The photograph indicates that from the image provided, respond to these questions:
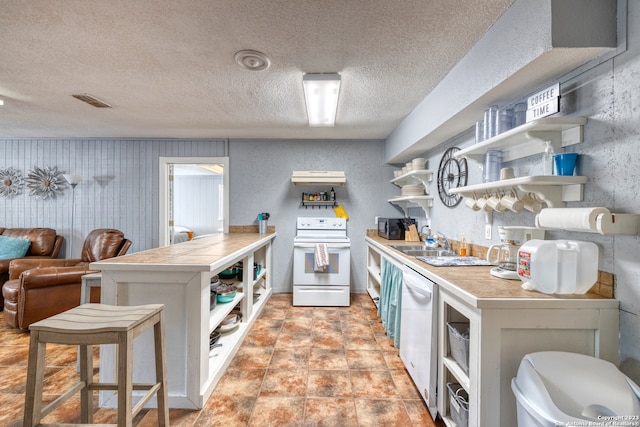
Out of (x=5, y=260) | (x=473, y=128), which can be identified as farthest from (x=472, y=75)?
(x=5, y=260)

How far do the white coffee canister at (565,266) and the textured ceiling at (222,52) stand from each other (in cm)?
118

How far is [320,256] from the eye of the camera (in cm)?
338

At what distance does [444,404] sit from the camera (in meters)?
1.57

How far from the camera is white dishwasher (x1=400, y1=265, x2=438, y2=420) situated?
63.4 inches

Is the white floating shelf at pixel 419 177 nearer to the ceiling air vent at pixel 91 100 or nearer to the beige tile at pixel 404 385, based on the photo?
the beige tile at pixel 404 385

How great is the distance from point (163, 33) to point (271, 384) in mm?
2313

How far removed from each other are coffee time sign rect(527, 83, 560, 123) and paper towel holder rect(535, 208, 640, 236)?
0.53 meters

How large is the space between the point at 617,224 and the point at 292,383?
1971 mm

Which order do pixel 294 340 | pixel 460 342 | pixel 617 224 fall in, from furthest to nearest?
pixel 294 340 < pixel 460 342 < pixel 617 224

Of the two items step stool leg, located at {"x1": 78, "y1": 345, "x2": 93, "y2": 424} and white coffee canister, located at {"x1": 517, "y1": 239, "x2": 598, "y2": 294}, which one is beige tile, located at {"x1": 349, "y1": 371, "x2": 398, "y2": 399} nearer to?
white coffee canister, located at {"x1": 517, "y1": 239, "x2": 598, "y2": 294}

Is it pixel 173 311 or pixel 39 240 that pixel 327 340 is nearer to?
pixel 173 311

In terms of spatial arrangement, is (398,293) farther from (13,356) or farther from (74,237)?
(74,237)

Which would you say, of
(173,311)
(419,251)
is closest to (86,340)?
(173,311)

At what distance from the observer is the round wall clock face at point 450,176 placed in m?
2.55
